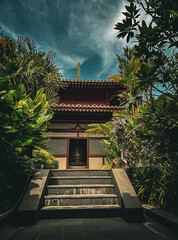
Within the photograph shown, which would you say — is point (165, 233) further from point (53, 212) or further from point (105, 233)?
point (53, 212)

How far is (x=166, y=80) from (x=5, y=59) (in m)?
5.02

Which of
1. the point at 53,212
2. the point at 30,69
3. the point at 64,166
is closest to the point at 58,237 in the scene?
the point at 53,212

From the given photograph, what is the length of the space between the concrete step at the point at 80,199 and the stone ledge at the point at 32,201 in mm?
268

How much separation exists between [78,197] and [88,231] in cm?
95

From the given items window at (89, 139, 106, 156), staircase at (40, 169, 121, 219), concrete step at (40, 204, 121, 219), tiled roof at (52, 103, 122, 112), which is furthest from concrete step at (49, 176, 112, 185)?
window at (89, 139, 106, 156)

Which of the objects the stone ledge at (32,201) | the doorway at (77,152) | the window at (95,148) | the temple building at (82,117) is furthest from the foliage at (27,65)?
the doorway at (77,152)

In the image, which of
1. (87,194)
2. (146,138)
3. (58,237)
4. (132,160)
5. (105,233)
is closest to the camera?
(58,237)

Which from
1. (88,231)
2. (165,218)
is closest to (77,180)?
(88,231)

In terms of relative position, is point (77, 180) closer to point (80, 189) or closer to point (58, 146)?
point (80, 189)

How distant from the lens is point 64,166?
744cm

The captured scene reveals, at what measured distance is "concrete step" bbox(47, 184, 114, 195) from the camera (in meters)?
2.93

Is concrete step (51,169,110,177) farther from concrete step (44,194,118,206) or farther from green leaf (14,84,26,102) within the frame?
green leaf (14,84,26,102)

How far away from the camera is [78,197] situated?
8.87 ft

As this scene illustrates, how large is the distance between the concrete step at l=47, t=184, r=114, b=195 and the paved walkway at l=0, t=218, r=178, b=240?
0.73 metres
